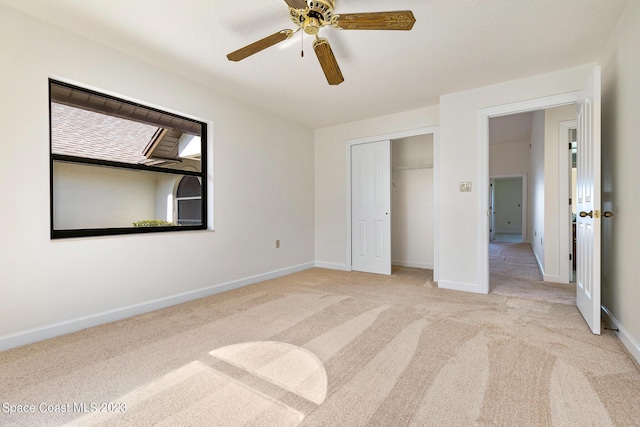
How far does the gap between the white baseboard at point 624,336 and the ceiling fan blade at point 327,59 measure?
8.87 ft

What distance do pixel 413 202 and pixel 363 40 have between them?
10.5 ft

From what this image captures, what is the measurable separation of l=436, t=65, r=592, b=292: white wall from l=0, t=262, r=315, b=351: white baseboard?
2.61 metres

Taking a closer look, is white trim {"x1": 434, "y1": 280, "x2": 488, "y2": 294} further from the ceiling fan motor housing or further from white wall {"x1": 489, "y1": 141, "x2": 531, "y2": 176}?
white wall {"x1": 489, "y1": 141, "x2": 531, "y2": 176}

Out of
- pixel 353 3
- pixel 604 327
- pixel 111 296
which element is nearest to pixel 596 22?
pixel 353 3

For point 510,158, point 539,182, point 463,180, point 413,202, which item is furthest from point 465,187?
point 510,158

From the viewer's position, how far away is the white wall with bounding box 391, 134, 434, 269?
4.97 meters

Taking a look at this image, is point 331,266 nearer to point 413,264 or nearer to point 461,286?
point 413,264

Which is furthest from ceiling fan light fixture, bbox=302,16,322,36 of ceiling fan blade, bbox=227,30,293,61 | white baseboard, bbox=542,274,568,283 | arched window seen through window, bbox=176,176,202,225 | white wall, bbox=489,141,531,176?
white wall, bbox=489,141,531,176

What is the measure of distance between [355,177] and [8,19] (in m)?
4.00

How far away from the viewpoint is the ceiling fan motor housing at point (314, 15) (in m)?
1.78

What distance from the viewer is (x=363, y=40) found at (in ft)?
8.05

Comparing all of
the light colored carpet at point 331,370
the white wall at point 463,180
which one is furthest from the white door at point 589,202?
the white wall at point 463,180

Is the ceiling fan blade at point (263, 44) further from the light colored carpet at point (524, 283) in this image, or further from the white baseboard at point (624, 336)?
the light colored carpet at point (524, 283)

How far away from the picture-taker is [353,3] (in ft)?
6.66
